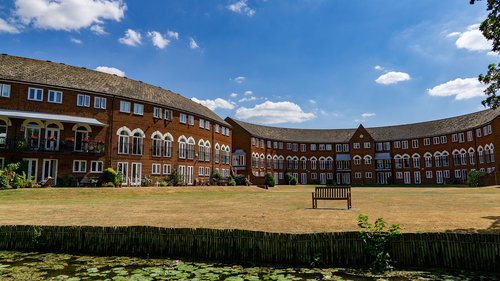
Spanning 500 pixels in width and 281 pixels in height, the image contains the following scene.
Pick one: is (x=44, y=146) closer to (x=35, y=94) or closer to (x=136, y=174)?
(x=35, y=94)

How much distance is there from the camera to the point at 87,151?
31.0 metres

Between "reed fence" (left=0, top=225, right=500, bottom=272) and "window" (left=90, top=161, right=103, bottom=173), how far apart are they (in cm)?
2311

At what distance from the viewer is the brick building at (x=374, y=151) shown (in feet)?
182

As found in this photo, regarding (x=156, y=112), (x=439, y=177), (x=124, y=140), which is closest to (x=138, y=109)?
(x=156, y=112)

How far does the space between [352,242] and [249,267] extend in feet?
8.71

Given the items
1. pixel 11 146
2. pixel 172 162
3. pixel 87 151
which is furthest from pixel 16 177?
pixel 172 162

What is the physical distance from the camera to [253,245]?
8.93m

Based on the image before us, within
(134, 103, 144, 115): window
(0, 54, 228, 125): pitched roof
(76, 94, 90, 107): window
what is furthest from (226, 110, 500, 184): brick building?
(76, 94, 90, 107): window

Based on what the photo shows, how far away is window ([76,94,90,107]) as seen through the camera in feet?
105

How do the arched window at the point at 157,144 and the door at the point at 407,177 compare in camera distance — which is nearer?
the arched window at the point at 157,144

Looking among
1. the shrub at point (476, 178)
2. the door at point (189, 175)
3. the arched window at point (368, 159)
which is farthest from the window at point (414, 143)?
the door at point (189, 175)

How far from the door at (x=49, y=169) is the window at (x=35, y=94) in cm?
553

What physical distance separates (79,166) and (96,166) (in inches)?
60.5

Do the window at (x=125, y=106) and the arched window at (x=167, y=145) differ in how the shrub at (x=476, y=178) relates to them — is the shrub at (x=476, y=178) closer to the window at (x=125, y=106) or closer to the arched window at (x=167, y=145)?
the arched window at (x=167, y=145)
